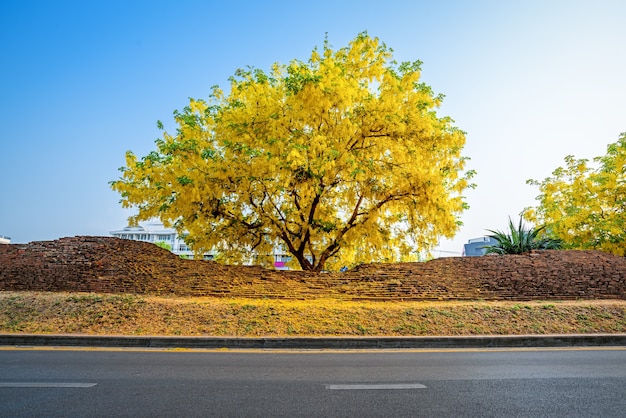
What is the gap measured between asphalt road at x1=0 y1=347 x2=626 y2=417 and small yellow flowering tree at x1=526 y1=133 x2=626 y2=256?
500 inches

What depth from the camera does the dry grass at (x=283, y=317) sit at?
368 inches

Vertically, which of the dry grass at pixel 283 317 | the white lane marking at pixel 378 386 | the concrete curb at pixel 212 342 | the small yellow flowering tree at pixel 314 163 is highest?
the small yellow flowering tree at pixel 314 163

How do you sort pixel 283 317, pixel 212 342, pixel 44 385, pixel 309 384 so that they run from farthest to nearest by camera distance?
pixel 283 317 < pixel 212 342 < pixel 309 384 < pixel 44 385

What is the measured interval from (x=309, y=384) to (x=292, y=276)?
8.27m

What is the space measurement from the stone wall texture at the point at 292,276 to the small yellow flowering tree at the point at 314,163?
2.33m

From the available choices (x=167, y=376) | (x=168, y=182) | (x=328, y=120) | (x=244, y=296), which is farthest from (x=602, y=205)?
(x=167, y=376)

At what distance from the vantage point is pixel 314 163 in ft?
47.0

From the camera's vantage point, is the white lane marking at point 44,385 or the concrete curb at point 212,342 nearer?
the white lane marking at point 44,385

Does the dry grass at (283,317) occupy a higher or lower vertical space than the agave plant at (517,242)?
lower

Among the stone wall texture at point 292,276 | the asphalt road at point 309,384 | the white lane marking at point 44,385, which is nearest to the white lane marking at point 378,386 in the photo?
the asphalt road at point 309,384

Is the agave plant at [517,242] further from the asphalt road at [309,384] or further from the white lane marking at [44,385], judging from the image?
the white lane marking at [44,385]

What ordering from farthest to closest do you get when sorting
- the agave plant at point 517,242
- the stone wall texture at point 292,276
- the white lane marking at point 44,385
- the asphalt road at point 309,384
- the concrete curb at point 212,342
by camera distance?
the agave plant at point 517,242 < the stone wall texture at point 292,276 < the concrete curb at point 212,342 < the white lane marking at point 44,385 < the asphalt road at point 309,384

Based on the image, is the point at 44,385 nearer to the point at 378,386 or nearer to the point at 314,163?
the point at 378,386

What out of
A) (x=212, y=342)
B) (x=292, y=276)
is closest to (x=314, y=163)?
(x=292, y=276)
